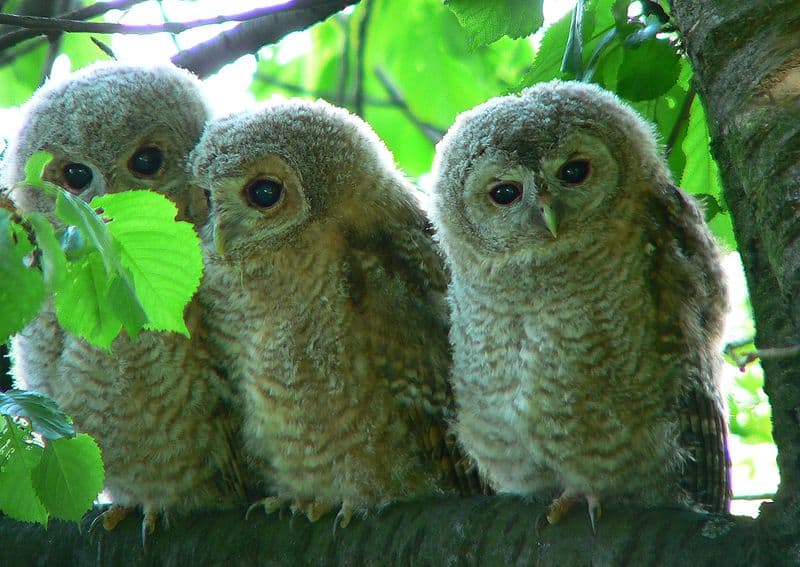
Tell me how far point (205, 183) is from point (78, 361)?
23.4 inches

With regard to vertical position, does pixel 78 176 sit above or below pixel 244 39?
below

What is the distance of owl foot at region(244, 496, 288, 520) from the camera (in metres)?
2.50

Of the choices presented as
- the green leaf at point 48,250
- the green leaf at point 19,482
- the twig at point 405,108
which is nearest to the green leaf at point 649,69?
the green leaf at point 48,250

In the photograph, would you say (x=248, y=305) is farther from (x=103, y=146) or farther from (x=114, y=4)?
(x=114, y=4)

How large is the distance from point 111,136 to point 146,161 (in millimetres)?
116

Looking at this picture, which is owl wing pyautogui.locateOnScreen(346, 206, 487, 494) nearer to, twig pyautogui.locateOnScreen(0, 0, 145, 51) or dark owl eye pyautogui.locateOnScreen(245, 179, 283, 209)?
dark owl eye pyautogui.locateOnScreen(245, 179, 283, 209)

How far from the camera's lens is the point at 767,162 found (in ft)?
5.43

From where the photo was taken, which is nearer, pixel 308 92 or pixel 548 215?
pixel 548 215

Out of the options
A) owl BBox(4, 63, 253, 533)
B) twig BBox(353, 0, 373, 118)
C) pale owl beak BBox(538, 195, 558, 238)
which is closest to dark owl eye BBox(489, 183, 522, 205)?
pale owl beak BBox(538, 195, 558, 238)

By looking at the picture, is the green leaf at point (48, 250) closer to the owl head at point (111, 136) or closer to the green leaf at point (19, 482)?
the green leaf at point (19, 482)

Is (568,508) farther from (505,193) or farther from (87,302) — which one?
(87,302)

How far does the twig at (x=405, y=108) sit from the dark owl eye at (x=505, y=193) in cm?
181

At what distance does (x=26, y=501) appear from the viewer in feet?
6.07

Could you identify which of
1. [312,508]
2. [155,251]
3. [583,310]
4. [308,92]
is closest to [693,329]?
[583,310]
